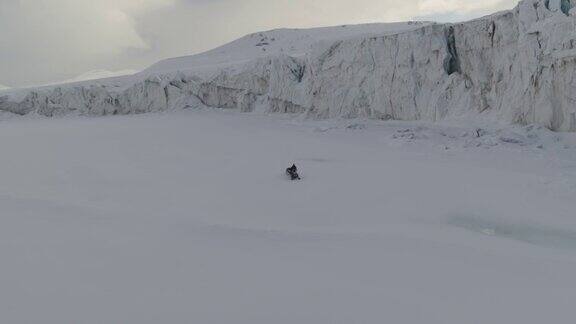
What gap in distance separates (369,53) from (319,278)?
1201 cm

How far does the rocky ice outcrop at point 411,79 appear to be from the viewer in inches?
459

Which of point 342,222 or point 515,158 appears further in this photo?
point 515,158

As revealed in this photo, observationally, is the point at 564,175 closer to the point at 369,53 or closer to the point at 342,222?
the point at 342,222

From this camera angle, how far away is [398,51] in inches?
586

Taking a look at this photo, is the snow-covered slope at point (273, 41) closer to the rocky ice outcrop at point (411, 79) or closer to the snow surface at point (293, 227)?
the rocky ice outcrop at point (411, 79)

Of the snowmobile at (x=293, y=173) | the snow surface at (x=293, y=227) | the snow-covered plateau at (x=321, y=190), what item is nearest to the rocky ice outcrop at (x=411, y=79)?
the snow-covered plateau at (x=321, y=190)

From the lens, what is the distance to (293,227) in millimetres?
6754

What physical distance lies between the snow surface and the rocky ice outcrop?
974mm

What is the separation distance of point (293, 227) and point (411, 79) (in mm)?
9244

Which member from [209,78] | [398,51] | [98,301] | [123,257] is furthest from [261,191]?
[209,78]

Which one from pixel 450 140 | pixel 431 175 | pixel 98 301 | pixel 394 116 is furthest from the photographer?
pixel 394 116

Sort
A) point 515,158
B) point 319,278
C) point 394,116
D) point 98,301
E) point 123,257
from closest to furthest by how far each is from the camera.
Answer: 1. point 98,301
2. point 319,278
3. point 123,257
4. point 515,158
5. point 394,116

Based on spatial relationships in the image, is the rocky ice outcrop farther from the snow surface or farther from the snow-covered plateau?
the snow surface

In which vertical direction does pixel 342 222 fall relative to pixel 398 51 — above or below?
below
